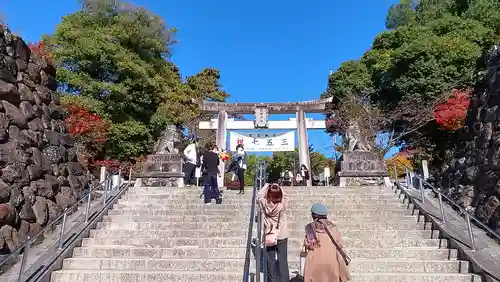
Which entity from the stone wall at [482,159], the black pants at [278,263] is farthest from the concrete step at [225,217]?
the black pants at [278,263]

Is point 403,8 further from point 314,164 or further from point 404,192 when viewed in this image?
point 404,192

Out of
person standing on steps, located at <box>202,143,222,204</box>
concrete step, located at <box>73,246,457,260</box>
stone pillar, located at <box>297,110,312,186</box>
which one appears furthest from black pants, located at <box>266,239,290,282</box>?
stone pillar, located at <box>297,110,312,186</box>

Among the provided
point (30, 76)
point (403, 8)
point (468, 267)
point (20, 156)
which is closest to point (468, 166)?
point (468, 267)

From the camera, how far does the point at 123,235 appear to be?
6348 millimetres

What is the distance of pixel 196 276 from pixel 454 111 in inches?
625

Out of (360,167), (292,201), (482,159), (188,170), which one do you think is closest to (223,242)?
(292,201)

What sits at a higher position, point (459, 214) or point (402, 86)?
point (402, 86)

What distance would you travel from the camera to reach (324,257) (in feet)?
10.8

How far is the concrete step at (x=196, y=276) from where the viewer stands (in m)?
4.70

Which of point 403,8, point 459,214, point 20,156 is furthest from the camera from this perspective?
point 403,8

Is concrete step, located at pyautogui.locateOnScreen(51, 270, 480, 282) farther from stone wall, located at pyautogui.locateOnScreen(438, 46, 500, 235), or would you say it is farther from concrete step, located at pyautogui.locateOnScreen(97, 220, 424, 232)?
stone wall, located at pyautogui.locateOnScreen(438, 46, 500, 235)

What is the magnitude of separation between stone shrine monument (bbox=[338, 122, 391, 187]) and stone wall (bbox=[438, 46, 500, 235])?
1.60m

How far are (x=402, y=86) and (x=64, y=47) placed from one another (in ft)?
61.2

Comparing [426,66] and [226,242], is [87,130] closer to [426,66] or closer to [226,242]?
[226,242]
